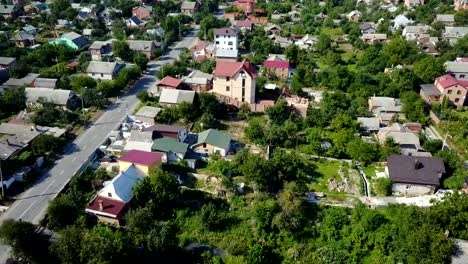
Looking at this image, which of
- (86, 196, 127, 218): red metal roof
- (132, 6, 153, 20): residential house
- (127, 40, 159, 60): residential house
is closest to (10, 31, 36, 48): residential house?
(127, 40, 159, 60): residential house

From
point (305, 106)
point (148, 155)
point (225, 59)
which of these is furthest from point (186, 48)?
point (148, 155)

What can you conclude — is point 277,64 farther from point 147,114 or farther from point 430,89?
point 147,114

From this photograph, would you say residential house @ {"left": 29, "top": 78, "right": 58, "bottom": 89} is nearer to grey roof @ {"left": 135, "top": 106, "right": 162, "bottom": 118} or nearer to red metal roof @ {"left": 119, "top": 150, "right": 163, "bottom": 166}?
grey roof @ {"left": 135, "top": 106, "right": 162, "bottom": 118}

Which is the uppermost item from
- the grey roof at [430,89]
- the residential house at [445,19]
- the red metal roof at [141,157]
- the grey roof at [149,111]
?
the residential house at [445,19]

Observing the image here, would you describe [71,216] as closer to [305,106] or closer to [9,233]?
[9,233]

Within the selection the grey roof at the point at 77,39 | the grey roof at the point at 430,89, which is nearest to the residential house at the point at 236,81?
the grey roof at the point at 430,89

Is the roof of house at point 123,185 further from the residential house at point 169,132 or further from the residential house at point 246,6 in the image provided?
the residential house at point 246,6
